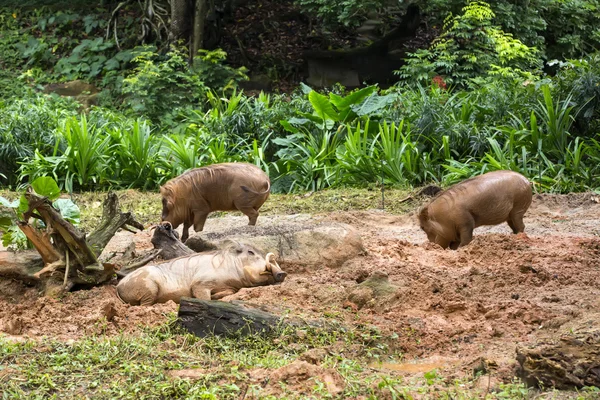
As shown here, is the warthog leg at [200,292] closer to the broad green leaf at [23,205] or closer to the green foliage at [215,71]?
the broad green leaf at [23,205]

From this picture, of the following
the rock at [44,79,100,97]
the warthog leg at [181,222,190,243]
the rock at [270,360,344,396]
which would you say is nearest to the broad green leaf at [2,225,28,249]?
the warthog leg at [181,222,190,243]

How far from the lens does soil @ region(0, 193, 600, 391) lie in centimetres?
511

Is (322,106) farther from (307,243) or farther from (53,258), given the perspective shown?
(53,258)

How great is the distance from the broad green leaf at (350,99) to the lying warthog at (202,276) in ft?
25.6

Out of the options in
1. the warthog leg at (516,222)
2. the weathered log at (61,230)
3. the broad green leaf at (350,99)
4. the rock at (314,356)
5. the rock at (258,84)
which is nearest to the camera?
the rock at (314,356)

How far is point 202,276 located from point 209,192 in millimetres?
2770

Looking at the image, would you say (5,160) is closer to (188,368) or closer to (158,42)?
(158,42)

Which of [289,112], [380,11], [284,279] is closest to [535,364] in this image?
[284,279]

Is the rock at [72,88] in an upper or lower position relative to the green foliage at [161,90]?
lower

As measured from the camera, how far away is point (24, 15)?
22.6 meters

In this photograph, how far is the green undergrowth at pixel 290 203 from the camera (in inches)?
427

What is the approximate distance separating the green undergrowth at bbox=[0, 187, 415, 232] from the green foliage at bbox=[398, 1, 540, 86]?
551cm

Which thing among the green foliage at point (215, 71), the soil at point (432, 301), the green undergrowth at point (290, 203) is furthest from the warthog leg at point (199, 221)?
the green foliage at point (215, 71)

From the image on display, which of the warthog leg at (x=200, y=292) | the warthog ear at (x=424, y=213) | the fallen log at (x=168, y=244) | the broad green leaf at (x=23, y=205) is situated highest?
the broad green leaf at (x=23, y=205)
